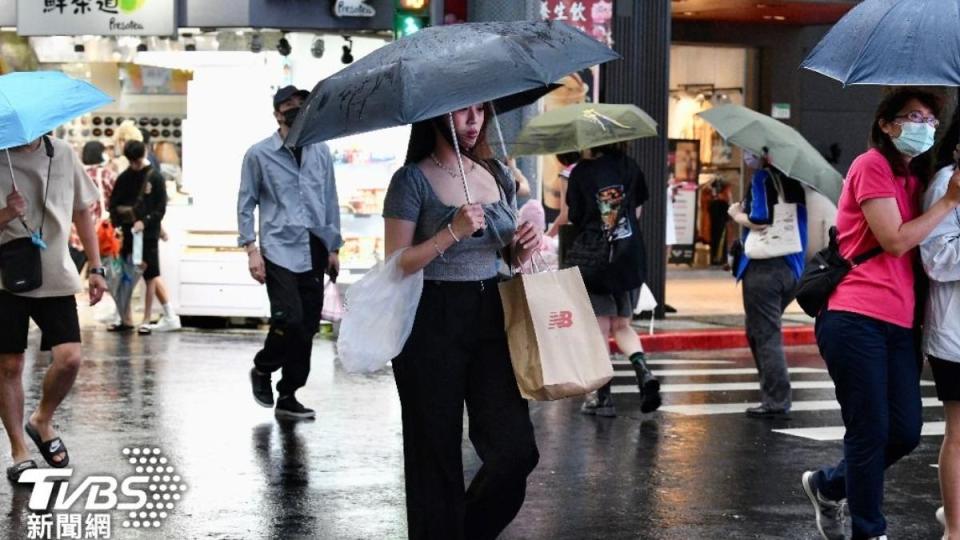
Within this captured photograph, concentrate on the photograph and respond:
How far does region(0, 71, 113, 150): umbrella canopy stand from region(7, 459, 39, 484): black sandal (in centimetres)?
171

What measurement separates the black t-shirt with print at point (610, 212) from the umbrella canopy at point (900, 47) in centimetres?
455

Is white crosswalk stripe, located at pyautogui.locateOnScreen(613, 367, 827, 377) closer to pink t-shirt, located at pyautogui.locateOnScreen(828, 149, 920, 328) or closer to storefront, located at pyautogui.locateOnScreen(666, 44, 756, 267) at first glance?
pink t-shirt, located at pyautogui.locateOnScreen(828, 149, 920, 328)

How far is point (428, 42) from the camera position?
19.5 feet

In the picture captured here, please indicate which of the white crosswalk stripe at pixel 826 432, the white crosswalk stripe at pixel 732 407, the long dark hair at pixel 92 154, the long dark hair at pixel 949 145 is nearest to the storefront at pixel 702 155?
the long dark hair at pixel 92 154

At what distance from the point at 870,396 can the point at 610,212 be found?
15.5 ft

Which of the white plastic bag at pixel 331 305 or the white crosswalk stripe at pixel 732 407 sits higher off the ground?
the white plastic bag at pixel 331 305

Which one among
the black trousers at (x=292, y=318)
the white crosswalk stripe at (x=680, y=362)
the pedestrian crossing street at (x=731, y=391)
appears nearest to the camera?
the black trousers at (x=292, y=318)

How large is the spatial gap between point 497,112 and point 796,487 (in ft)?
10.4

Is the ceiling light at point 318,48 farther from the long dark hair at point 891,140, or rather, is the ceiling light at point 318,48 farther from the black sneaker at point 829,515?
the long dark hair at point 891,140

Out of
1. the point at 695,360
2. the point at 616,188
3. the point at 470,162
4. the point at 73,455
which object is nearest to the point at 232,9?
the point at 695,360

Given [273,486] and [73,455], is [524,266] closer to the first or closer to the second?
[273,486]

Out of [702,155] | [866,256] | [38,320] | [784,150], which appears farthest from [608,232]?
[702,155]

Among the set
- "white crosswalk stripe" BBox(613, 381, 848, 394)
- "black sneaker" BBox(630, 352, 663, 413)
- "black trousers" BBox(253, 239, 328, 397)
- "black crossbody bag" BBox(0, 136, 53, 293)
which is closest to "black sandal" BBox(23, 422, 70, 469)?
"black crossbody bag" BBox(0, 136, 53, 293)

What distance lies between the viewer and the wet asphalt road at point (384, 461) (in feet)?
25.6
